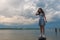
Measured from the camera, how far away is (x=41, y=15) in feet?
54.2

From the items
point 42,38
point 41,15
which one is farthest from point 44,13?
point 42,38

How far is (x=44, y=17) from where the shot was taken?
1653 centimetres

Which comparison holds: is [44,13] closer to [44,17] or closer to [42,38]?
[44,17]

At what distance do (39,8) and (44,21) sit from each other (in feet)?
3.22

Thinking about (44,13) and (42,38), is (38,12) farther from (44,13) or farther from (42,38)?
(42,38)

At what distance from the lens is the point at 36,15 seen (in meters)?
16.4

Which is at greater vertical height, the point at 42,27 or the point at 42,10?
the point at 42,10

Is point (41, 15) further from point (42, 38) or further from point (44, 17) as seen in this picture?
point (42, 38)

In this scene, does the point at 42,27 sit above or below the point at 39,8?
below

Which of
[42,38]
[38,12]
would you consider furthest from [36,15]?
[42,38]

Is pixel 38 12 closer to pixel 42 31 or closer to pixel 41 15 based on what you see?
pixel 41 15

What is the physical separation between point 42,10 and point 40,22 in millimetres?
842

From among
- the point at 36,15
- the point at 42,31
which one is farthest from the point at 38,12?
the point at 42,31

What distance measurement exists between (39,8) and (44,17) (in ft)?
2.44
